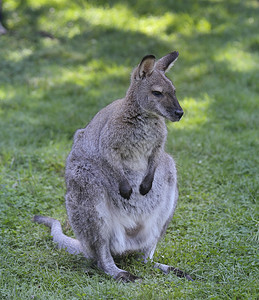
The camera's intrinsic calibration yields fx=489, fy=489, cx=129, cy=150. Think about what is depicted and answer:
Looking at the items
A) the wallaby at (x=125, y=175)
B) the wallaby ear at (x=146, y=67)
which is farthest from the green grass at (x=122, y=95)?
the wallaby ear at (x=146, y=67)

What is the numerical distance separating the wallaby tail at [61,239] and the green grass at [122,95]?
0.09m

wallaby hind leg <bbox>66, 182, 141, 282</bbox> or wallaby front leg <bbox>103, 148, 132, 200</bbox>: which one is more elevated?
wallaby front leg <bbox>103, 148, 132, 200</bbox>

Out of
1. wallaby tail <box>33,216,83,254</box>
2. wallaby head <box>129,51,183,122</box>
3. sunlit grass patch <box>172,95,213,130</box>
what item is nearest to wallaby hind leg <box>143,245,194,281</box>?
wallaby tail <box>33,216,83,254</box>

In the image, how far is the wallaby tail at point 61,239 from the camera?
427cm

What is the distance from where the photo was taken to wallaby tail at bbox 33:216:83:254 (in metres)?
4.27

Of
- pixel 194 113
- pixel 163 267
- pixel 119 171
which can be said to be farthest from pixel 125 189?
pixel 194 113

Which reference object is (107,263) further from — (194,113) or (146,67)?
(194,113)

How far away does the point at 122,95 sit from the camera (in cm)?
796

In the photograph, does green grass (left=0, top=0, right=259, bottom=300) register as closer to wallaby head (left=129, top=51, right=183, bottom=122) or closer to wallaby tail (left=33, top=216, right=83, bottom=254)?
wallaby tail (left=33, top=216, right=83, bottom=254)

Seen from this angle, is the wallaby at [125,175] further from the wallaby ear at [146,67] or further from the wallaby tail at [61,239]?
the wallaby tail at [61,239]

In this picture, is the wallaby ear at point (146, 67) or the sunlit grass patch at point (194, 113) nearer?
the wallaby ear at point (146, 67)

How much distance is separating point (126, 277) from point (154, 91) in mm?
1476

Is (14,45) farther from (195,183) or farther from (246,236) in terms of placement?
(246,236)

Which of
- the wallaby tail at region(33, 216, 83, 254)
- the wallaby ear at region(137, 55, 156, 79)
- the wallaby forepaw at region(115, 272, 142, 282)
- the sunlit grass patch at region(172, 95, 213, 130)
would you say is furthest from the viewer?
the sunlit grass patch at region(172, 95, 213, 130)
